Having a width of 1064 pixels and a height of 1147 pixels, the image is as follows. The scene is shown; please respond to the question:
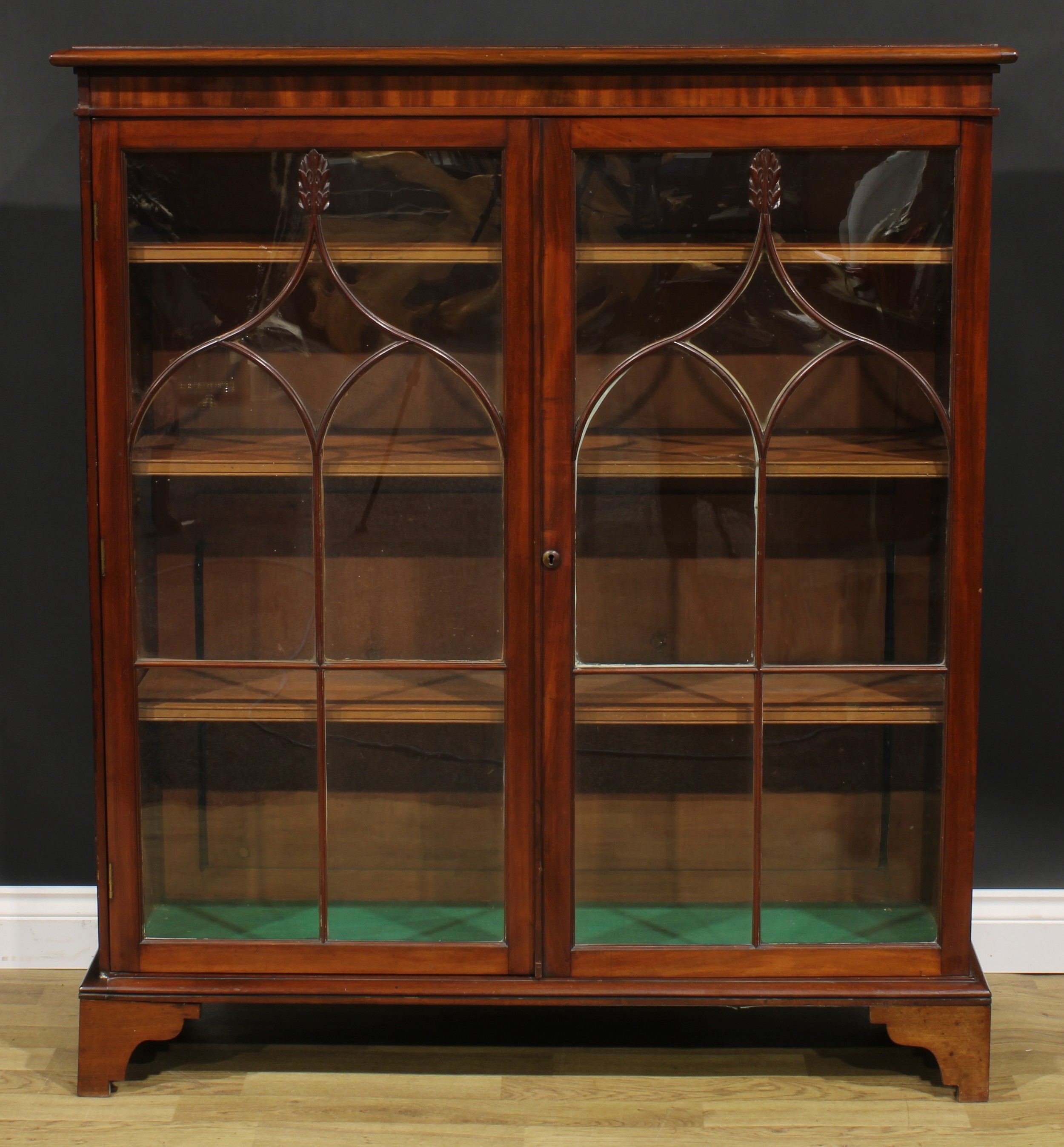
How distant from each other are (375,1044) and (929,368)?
1225 mm

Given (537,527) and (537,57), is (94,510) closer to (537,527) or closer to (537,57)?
(537,527)

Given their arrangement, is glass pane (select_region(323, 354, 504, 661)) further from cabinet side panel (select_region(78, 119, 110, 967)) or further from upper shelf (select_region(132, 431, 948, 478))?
cabinet side panel (select_region(78, 119, 110, 967))

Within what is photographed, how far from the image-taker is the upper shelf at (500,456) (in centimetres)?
155

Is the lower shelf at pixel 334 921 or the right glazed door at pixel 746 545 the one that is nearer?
the right glazed door at pixel 746 545

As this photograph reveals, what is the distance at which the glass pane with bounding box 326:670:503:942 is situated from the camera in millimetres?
1592

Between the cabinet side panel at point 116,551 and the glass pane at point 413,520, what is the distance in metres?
0.26

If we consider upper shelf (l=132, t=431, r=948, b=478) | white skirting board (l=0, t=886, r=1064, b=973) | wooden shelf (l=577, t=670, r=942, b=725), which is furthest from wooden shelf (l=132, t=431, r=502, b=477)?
white skirting board (l=0, t=886, r=1064, b=973)

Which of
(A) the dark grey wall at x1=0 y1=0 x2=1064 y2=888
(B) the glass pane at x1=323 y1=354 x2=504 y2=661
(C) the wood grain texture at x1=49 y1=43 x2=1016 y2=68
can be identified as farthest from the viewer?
(A) the dark grey wall at x1=0 y1=0 x2=1064 y2=888

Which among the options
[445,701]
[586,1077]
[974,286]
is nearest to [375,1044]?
[586,1077]

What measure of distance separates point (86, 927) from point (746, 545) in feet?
4.16

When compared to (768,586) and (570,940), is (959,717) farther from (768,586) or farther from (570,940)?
(570,940)

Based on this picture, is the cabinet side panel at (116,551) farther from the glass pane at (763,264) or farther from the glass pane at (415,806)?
the glass pane at (763,264)

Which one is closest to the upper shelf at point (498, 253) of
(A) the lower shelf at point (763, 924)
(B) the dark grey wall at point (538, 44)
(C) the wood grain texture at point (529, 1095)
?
(B) the dark grey wall at point (538, 44)

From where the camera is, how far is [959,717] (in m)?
1.56
